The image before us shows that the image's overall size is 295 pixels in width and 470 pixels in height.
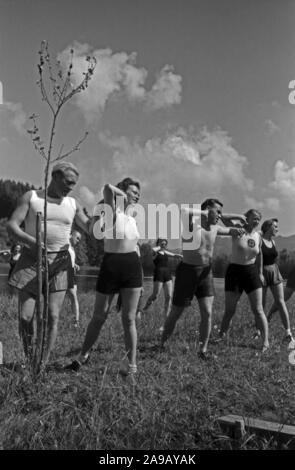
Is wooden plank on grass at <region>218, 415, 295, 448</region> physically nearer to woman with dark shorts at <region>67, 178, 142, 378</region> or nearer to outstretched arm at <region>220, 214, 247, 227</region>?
woman with dark shorts at <region>67, 178, 142, 378</region>

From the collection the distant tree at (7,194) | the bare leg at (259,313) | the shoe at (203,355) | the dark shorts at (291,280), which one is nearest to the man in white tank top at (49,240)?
the shoe at (203,355)

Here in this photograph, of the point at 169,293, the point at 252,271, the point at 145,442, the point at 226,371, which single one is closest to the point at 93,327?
the point at 226,371

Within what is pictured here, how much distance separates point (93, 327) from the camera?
439 centimetres

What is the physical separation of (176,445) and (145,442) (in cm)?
19

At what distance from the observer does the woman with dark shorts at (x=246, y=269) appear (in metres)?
5.97

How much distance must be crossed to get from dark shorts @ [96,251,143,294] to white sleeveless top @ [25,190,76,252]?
385mm

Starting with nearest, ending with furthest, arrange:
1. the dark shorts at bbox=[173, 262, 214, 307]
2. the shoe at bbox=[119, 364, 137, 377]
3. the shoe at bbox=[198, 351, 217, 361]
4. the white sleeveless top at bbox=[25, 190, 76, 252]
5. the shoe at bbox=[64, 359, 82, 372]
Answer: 1. the white sleeveless top at bbox=[25, 190, 76, 252]
2. the shoe at bbox=[119, 364, 137, 377]
3. the shoe at bbox=[64, 359, 82, 372]
4. the shoe at bbox=[198, 351, 217, 361]
5. the dark shorts at bbox=[173, 262, 214, 307]

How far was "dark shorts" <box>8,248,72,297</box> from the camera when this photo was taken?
3.96 metres

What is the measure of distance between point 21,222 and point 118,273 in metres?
0.90

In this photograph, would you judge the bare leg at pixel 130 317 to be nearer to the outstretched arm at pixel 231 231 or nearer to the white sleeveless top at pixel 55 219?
the white sleeveless top at pixel 55 219

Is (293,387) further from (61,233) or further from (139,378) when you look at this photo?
(61,233)

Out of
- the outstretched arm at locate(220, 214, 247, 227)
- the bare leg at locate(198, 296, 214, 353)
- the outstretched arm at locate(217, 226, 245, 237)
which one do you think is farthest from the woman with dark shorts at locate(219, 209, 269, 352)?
the bare leg at locate(198, 296, 214, 353)

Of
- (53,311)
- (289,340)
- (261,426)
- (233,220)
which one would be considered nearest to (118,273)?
(53,311)

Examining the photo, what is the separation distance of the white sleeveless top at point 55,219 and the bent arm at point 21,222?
4cm
